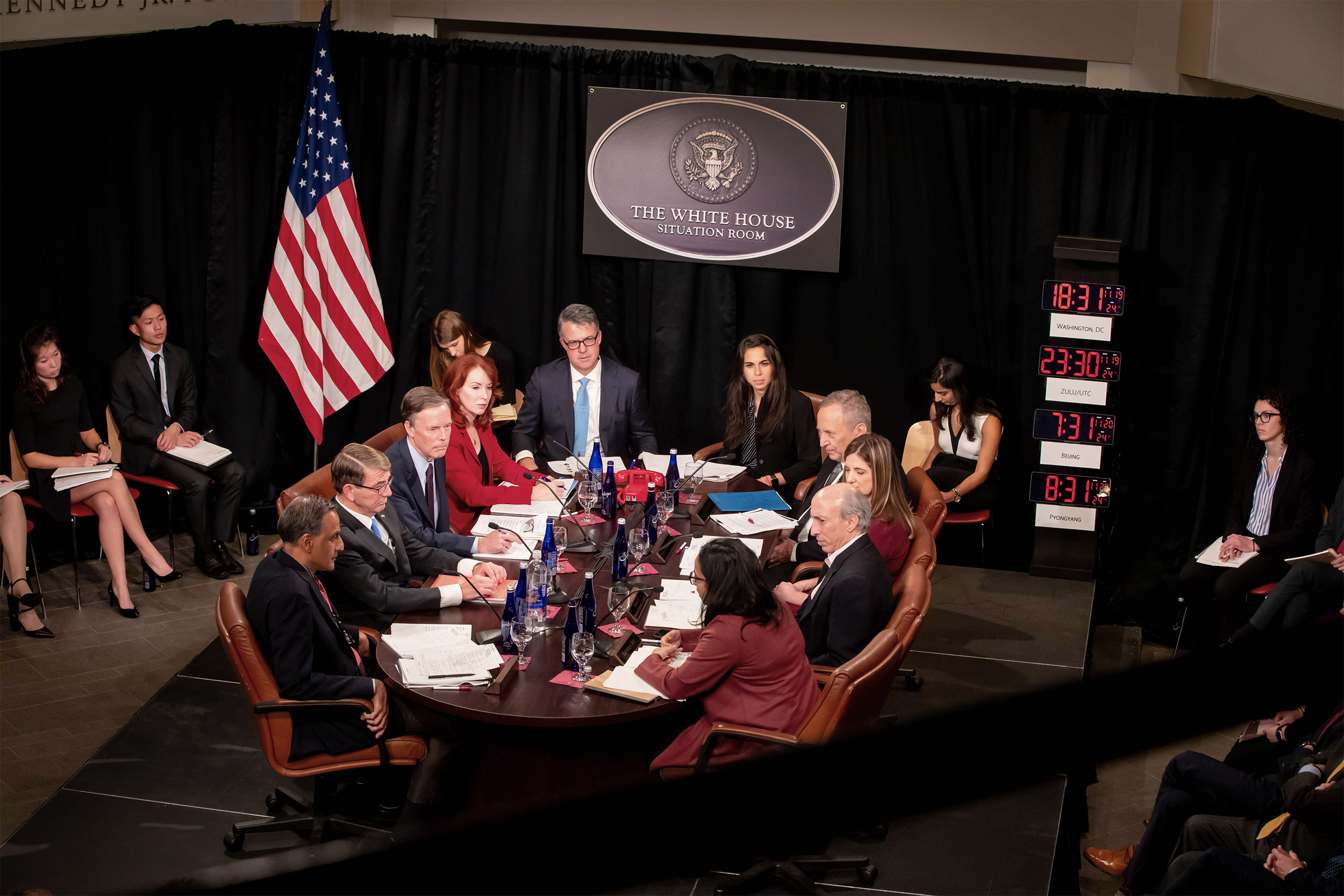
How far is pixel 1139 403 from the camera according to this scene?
6371 millimetres

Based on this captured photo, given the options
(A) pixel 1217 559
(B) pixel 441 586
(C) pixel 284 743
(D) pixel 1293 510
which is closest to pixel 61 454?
(B) pixel 441 586

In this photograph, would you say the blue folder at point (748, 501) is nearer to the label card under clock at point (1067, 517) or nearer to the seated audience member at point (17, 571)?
the label card under clock at point (1067, 517)

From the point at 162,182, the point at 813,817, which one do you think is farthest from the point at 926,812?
the point at 162,182

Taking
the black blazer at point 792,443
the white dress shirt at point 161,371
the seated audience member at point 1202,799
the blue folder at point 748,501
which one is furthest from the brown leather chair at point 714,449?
the white dress shirt at point 161,371

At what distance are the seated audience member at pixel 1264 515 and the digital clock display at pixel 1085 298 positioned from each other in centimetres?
84

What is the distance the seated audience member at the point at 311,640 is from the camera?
3.28m

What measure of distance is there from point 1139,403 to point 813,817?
6511 mm

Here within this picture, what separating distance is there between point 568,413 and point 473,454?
2.97ft

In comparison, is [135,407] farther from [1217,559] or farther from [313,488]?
[1217,559]

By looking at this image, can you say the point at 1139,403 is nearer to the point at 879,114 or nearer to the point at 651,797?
the point at 879,114

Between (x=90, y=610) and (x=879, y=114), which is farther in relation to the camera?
(x=879, y=114)

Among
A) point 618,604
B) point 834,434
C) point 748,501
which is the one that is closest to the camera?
point 618,604

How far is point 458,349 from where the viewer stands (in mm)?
6414

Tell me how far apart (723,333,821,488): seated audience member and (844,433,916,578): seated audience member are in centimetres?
146
